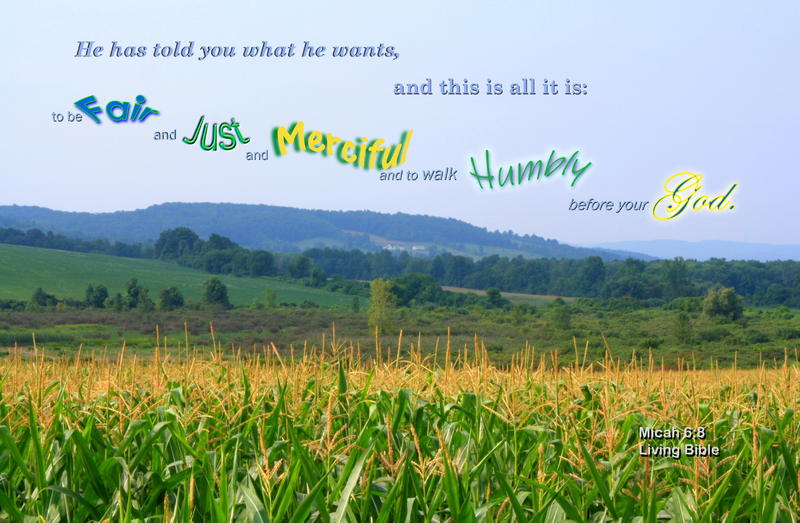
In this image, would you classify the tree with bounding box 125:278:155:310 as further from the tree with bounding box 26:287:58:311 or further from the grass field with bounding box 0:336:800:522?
the grass field with bounding box 0:336:800:522

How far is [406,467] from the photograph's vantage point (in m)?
3.86

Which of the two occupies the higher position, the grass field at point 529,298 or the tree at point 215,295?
the grass field at point 529,298

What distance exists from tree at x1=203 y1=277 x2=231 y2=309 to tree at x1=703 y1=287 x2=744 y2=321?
39.8 meters

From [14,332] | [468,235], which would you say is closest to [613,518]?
[14,332]

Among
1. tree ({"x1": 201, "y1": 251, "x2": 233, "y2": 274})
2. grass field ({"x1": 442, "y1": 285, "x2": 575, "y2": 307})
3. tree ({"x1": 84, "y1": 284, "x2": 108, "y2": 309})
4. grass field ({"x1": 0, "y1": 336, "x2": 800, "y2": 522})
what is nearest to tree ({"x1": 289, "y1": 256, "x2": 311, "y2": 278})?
tree ({"x1": 201, "y1": 251, "x2": 233, "y2": 274})

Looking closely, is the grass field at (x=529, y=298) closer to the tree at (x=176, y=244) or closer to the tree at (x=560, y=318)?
the tree at (x=560, y=318)

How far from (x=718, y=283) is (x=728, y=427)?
7355 cm

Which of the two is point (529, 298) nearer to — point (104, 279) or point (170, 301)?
point (170, 301)

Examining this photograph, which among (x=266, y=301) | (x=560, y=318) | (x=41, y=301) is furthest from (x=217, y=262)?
(x=560, y=318)

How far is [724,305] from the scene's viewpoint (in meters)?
53.7

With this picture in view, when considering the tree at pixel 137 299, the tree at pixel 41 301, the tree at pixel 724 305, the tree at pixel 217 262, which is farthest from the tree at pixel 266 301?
the tree at pixel 724 305

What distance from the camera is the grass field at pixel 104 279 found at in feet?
237

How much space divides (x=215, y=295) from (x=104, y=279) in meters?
20.7

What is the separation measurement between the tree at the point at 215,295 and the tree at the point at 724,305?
39.8 meters
